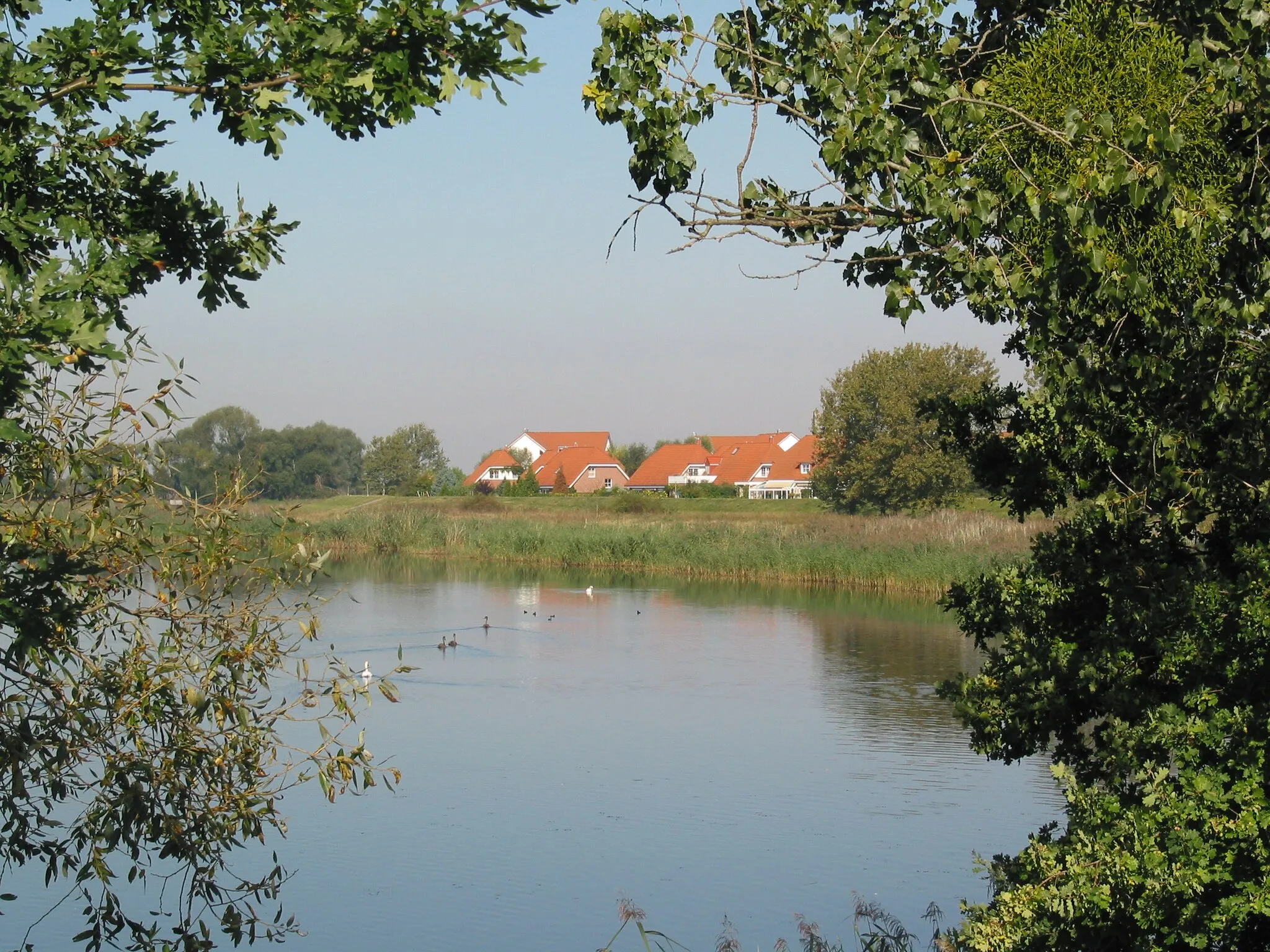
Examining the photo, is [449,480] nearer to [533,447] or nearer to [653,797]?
[533,447]

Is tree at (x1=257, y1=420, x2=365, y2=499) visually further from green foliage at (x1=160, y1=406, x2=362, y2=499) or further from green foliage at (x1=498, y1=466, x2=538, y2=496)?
green foliage at (x1=498, y1=466, x2=538, y2=496)

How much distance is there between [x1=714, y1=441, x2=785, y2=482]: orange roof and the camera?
9462cm

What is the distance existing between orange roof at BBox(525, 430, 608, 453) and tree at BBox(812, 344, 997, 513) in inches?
2182

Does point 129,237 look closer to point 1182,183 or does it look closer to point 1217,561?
point 1182,183

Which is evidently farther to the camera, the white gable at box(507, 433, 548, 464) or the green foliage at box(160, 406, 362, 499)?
the white gable at box(507, 433, 548, 464)

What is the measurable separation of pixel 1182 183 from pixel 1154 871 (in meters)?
2.63

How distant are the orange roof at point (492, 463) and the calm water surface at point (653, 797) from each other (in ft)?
259

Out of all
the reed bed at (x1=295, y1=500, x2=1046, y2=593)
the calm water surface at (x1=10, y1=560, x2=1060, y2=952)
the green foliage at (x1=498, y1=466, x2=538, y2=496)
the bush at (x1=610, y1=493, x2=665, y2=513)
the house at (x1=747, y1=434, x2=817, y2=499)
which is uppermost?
the house at (x1=747, y1=434, x2=817, y2=499)

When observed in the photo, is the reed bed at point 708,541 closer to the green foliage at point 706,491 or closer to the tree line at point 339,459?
the tree line at point 339,459

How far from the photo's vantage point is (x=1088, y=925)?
554cm

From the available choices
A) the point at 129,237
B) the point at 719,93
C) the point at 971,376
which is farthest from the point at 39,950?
the point at 971,376

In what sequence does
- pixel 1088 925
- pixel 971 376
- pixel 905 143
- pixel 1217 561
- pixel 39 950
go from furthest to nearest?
pixel 971 376 → pixel 39 950 → pixel 1217 561 → pixel 1088 925 → pixel 905 143

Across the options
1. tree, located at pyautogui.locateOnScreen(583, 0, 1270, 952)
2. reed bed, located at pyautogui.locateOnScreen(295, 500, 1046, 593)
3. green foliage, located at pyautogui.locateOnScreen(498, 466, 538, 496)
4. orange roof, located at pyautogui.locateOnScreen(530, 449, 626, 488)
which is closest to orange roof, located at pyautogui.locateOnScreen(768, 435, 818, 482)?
orange roof, located at pyautogui.locateOnScreen(530, 449, 626, 488)

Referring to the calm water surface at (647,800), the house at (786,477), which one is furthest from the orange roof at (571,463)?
the calm water surface at (647,800)
